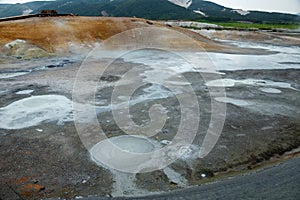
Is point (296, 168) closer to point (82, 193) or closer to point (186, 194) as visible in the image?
point (186, 194)

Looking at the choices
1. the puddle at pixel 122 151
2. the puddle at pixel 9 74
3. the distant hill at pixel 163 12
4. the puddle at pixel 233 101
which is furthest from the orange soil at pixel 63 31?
the distant hill at pixel 163 12

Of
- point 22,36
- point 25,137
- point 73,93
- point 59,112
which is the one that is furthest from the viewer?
point 22,36

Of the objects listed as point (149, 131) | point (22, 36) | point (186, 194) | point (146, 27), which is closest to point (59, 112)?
point (149, 131)

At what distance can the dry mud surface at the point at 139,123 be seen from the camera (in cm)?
654

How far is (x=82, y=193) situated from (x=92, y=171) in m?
0.84

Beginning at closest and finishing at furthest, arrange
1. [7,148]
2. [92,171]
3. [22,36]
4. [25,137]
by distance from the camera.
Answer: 1. [92,171]
2. [7,148]
3. [25,137]
4. [22,36]

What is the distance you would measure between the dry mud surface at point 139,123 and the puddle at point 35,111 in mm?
36

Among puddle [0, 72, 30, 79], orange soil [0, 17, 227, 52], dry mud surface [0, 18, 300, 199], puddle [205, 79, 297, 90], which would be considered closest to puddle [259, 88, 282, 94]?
dry mud surface [0, 18, 300, 199]

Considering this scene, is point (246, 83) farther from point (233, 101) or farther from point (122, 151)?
point (122, 151)

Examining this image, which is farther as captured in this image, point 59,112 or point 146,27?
point 146,27

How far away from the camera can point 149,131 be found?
913 centimetres

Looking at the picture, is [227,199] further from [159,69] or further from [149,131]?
[159,69]

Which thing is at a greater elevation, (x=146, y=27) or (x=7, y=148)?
(x=146, y=27)

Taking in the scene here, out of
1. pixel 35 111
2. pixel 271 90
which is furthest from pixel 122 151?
pixel 271 90
